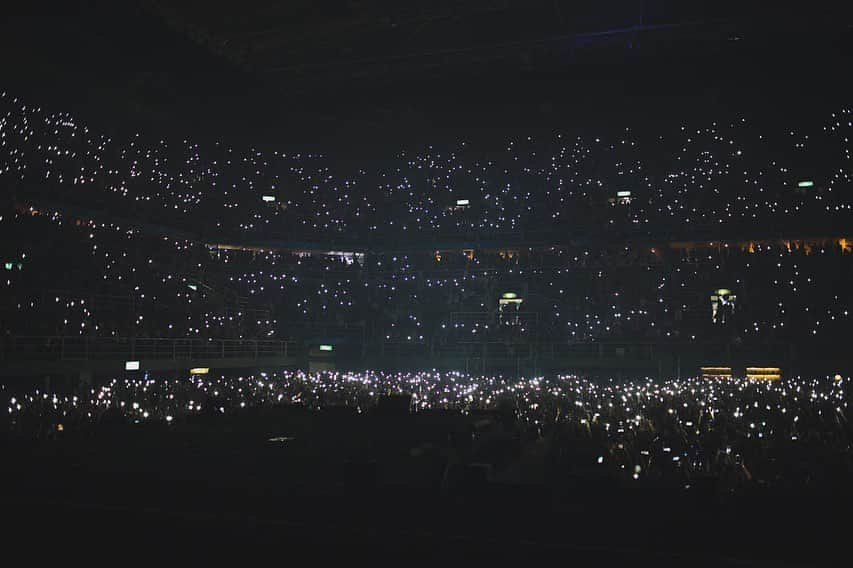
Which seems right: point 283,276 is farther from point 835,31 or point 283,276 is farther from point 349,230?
point 835,31

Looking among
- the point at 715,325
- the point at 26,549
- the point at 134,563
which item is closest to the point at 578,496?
the point at 134,563

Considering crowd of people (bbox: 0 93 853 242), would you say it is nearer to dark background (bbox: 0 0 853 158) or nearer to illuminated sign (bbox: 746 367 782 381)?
dark background (bbox: 0 0 853 158)

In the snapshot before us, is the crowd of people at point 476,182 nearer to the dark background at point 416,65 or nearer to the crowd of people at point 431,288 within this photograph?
the dark background at point 416,65

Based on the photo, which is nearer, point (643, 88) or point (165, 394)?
point (165, 394)

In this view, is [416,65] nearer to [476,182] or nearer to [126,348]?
[476,182]

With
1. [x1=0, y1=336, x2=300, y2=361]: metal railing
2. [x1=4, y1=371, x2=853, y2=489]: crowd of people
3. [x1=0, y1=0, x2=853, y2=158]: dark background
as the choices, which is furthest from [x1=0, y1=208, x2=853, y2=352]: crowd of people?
[x1=4, y1=371, x2=853, y2=489]: crowd of people

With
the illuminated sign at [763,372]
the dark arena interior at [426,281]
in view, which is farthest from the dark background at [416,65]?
the illuminated sign at [763,372]

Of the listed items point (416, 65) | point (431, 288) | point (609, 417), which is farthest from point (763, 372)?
point (416, 65)
